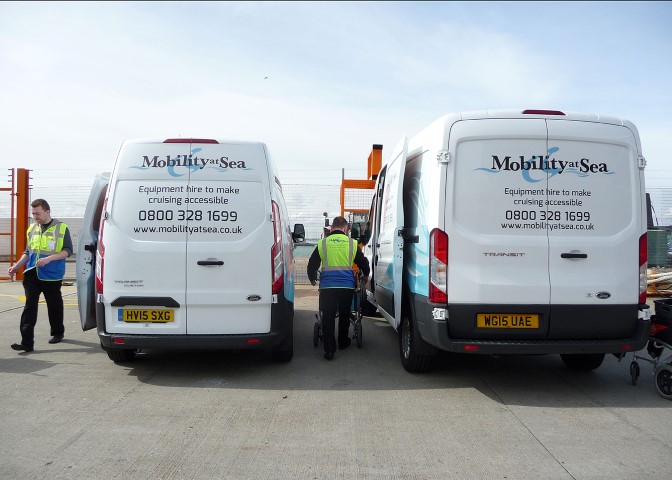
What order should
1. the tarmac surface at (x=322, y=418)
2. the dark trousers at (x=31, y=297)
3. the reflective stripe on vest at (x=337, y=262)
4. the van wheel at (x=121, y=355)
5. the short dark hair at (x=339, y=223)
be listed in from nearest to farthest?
the tarmac surface at (x=322, y=418), the van wheel at (x=121, y=355), the reflective stripe on vest at (x=337, y=262), the dark trousers at (x=31, y=297), the short dark hair at (x=339, y=223)

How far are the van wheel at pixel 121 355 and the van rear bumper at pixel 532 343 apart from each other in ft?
10.7

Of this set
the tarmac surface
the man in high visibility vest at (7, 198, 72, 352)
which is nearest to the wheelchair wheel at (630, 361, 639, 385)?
the tarmac surface

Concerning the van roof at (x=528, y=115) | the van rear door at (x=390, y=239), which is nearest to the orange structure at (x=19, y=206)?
the van rear door at (x=390, y=239)

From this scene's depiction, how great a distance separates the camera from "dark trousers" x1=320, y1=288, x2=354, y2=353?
6391mm

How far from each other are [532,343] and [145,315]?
350cm

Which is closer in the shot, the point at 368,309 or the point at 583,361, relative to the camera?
the point at 583,361

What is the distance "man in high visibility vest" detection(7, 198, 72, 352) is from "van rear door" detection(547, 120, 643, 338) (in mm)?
5545

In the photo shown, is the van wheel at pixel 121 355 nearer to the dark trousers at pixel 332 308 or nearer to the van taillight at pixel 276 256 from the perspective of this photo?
the van taillight at pixel 276 256

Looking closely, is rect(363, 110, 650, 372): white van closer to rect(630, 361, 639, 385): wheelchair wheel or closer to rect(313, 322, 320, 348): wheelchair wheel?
rect(630, 361, 639, 385): wheelchair wheel

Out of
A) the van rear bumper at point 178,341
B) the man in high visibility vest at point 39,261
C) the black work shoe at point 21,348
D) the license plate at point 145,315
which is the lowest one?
the black work shoe at point 21,348

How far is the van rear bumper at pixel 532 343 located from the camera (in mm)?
4773

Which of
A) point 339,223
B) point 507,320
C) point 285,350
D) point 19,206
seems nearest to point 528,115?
point 507,320

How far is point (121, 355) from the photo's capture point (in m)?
6.00

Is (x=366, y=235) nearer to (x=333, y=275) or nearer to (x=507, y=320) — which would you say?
(x=333, y=275)
